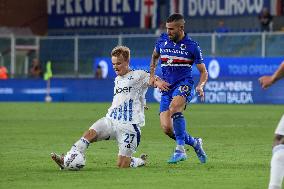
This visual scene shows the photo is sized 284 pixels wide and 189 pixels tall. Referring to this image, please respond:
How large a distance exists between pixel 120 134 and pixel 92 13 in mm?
40173

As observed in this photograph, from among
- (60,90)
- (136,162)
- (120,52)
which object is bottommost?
(60,90)

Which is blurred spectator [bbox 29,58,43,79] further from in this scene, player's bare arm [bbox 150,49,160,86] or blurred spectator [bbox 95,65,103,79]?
player's bare arm [bbox 150,49,160,86]

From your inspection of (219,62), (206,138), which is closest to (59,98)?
(219,62)

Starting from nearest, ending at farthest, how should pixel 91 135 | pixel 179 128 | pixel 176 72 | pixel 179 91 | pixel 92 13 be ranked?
pixel 91 135 → pixel 179 128 → pixel 179 91 → pixel 176 72 → pixel 92 13

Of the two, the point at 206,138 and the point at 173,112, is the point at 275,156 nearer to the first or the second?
the point at 173,112

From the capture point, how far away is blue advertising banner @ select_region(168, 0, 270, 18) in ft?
152

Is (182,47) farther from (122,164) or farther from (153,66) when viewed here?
(122,164)

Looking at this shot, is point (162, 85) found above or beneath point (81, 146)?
above

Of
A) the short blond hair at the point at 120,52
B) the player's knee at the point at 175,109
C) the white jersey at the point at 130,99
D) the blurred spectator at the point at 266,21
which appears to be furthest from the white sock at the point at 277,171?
the blurred spectator at the point at 266,21

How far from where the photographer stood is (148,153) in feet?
52.3

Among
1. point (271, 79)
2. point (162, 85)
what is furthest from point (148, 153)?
point (271, 79)

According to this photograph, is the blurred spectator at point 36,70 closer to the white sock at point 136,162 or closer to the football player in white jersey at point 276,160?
the white sock at point 136,162

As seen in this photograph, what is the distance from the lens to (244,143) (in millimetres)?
17938

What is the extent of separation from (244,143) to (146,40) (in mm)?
22100
